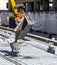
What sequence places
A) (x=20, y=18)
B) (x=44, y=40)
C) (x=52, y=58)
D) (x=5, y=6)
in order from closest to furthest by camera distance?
1. (x=52, y=58)
2. (x=20, y=18)
3. (x=44, y=40)
4. (x=5, y=6)

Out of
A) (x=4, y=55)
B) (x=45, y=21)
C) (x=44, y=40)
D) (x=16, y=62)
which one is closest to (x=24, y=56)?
(x=4, y=55)

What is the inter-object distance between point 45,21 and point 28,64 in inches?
738

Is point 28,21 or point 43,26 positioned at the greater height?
point 28,21

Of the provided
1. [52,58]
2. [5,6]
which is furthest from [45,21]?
[5,6]

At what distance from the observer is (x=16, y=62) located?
14055mm

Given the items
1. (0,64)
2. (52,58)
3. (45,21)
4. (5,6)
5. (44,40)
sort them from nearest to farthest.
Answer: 1. (0,64)
2. (52,58)
3. (44,40)
4. (45,21)
5. (5,6)

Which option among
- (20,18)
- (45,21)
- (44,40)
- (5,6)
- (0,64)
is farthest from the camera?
(5,6)

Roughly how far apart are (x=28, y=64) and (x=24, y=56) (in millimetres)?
2442

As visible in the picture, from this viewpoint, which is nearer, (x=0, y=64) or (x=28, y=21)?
(x=0, y=64)

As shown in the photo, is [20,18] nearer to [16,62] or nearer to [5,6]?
[16,62]

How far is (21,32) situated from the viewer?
1684 cm

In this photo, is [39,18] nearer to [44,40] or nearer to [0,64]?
[44,40]

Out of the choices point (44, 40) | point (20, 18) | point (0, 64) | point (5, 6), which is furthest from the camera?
point (5, 6)

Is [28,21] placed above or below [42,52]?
above
